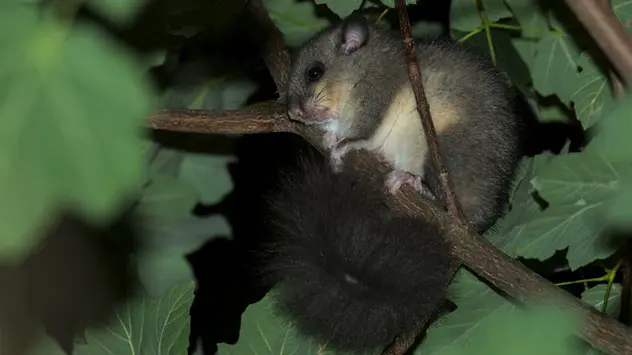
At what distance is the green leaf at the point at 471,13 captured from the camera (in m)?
1.78

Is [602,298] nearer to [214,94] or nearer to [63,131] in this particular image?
[214,94]

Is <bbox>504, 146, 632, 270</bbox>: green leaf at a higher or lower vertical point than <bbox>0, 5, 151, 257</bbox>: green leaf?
lower

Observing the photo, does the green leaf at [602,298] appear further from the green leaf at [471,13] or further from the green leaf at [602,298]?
the green leaf at [471,13]

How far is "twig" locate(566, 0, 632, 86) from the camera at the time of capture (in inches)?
31.8

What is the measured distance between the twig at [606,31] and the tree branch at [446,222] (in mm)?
406

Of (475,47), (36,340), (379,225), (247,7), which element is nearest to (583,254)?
(379,225)

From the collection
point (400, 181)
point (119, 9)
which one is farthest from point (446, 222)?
point (119, 9)

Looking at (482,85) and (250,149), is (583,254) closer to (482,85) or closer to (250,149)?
(482,85)

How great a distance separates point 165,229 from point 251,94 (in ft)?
1.42

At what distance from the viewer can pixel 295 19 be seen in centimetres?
191

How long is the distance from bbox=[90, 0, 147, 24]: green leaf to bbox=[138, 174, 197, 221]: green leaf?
4.43 ft

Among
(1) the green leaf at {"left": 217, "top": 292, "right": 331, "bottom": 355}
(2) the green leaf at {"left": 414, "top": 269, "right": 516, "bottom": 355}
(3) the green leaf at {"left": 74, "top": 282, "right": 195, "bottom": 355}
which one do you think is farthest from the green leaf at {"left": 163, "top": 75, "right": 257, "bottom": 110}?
(2) the green leaf at {"left": 414, "top": 269, "right": 516, "bottom": 355}

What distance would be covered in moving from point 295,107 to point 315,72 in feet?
0.57

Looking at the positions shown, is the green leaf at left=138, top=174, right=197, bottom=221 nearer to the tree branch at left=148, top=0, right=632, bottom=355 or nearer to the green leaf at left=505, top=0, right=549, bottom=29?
the tree branch at left=148, top=0, right=632, bottom=355
